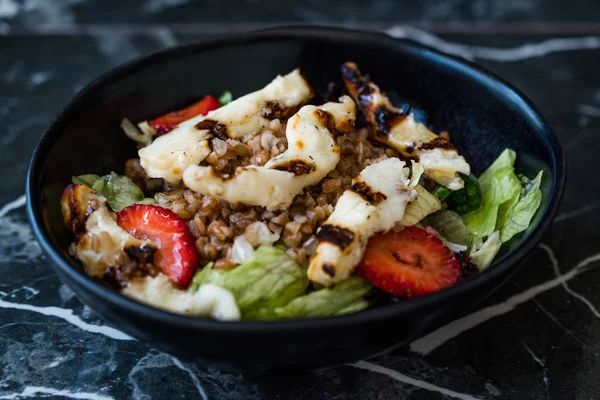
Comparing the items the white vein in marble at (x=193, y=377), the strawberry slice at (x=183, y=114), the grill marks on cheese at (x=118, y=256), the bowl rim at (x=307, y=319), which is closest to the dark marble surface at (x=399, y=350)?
the white vein in marble at (x=193, y=377)

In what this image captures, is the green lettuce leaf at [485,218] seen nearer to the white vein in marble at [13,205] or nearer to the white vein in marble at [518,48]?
the white vein in marble at [518,48]

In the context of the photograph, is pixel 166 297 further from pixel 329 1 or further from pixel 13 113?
pixel 329 1

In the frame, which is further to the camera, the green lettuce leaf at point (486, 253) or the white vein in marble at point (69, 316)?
the white vein in marble at point (69, 316)

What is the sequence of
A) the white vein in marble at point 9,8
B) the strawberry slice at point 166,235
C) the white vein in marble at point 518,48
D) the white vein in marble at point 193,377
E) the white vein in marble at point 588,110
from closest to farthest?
the strawberry slice at point 166,235
the white vein in marble at point 193,377
the white vein in marble at point 588,110
the white vein in marble at point 518,48
the white vein in marble at point 9,8

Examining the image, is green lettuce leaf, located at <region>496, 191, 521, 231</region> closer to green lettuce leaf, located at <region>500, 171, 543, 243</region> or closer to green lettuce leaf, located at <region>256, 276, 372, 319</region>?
green lettuce leaf, located at <region>500, 171, 543, 243</region>

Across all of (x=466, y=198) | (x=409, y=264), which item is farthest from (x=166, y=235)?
(x=466, y=198)

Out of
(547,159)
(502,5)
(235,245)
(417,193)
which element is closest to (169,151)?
(235,245)

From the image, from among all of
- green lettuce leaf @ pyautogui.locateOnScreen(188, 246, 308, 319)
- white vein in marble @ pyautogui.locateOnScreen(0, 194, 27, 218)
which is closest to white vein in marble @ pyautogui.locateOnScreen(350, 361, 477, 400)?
green lettuce leaf @ pyautogui.locateOnScreen(188, 246, 308, 319)
